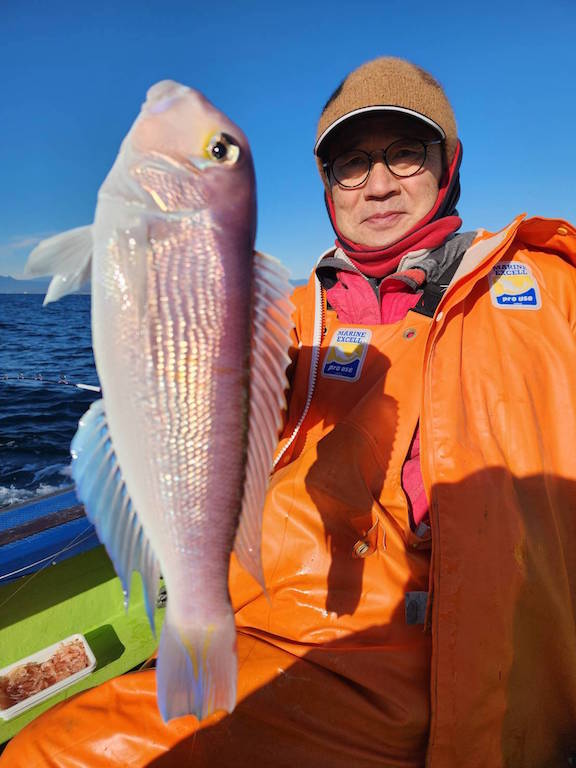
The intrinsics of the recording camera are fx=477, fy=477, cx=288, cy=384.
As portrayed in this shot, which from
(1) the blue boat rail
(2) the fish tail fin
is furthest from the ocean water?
(2) the fish tail fin

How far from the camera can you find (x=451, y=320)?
2.20 metres

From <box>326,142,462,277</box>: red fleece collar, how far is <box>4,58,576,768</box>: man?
0.06 m

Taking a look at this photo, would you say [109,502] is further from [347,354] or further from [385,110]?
[385,110]

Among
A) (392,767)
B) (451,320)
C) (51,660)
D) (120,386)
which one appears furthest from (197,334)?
(51,660)

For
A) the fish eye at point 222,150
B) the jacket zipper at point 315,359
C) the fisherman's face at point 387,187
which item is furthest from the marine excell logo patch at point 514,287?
the fish eye at point 222,150

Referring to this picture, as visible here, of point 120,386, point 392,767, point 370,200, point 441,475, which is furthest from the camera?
point 370,200

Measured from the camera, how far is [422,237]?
268cm

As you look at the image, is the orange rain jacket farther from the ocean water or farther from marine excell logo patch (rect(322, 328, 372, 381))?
the ocean water

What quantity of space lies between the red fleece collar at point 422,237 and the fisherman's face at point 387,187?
0.05 meters

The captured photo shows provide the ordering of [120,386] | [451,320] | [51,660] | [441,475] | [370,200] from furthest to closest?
[51,660]
[370,200]
[451,320]
[441,475]
[120,386]

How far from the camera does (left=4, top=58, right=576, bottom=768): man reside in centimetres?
179

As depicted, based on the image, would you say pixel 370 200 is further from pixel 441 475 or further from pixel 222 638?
pixel 222 638

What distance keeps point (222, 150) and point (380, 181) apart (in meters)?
1.69

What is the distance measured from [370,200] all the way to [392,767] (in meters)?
2.68
